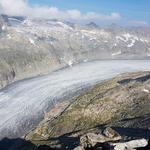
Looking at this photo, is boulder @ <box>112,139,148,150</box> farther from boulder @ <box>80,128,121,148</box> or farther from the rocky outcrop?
boulder @ <box>80,128,121,148</box>

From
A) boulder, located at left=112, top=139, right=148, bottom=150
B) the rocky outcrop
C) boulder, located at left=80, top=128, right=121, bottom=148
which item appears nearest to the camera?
boulder, located at left=112, top=139, right=148, bottom=150

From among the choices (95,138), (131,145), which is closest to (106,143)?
(131,145)

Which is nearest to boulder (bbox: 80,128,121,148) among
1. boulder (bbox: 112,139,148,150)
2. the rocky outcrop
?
the rocky outcrop

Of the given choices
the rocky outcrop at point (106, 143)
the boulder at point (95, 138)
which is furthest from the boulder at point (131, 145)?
the boulder at point (95, 138)

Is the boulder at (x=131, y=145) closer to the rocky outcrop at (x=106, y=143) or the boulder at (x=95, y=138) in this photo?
the rocky outcrop at (x=106, y=143)

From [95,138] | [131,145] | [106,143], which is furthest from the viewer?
[95,138]

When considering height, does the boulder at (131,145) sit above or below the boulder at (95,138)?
above

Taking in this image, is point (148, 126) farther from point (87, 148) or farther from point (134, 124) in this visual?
point (87, 148)

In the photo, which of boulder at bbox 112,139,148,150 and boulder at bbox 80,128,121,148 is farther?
boulder at bbox 80,128,121,148

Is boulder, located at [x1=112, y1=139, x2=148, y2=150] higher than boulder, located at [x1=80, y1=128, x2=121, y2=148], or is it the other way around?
boulder, located at [x1=112, y1=139, x2=148, y2=150]

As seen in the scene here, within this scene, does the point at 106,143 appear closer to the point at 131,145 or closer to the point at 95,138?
the point at 131,145

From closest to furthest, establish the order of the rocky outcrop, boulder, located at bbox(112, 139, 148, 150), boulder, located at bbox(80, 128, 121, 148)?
1. boulder, located at bbox(112, 139, 148, 150)
2. the rocky outcrop
3. boulder, located at bbox(80, 128, 121, 148)

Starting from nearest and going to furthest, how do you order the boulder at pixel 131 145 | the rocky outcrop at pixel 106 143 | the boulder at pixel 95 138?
the boulder at pixel 131 145 < the rocky outcrop at pixel 106 143 < the boulder at pixel 95 138
